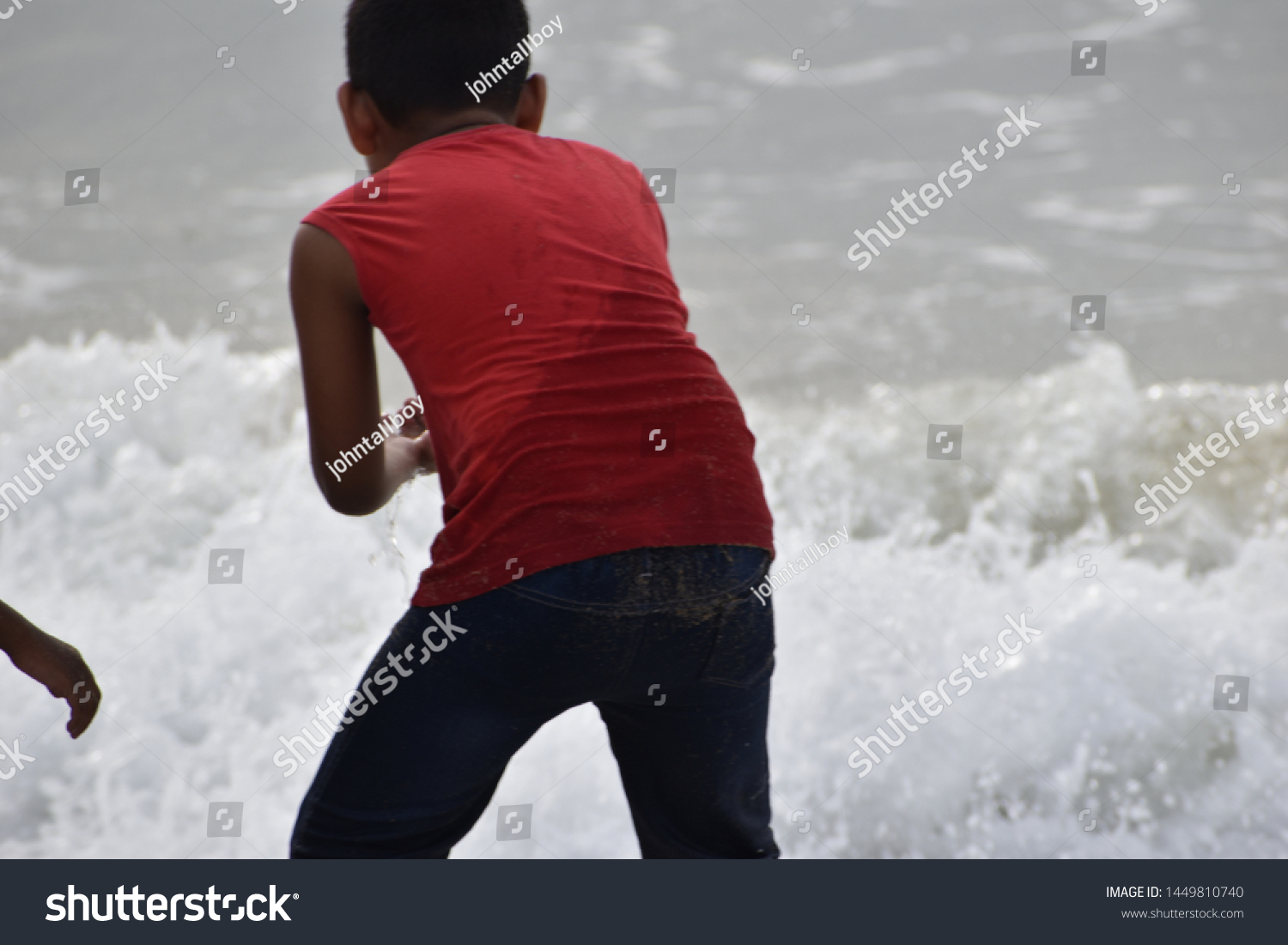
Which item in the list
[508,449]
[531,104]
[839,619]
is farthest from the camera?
[839,619]

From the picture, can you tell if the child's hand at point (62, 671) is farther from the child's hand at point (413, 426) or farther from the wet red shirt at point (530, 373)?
the wet red shirt at point (530, 373)

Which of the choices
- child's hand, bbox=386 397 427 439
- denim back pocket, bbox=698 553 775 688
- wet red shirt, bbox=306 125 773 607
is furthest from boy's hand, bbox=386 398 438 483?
denim back pocket, bbox=698 553 775 688

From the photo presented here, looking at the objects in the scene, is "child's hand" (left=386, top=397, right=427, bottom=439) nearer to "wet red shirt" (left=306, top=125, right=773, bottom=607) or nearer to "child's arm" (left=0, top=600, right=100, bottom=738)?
"wet red shirt" (left=306, top=125, right=773, bottom=607)

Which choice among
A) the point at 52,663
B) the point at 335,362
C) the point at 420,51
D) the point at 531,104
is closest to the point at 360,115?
the point at 420,51

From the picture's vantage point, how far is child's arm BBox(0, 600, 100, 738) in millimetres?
1472

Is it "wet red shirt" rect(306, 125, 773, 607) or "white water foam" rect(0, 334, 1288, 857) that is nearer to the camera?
"wet red shirt" rect(306, 125, 773, 607)

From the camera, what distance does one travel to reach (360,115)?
1321 mm

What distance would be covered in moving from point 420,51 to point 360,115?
11cm

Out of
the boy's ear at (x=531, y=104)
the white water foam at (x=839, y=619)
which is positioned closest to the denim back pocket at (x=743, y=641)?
the boy's ear at (x=531, y=104)

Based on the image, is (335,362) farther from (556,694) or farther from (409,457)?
(556,694)

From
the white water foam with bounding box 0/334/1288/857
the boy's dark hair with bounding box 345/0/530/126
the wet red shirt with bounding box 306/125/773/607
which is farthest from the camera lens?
the white water foam with bounding box 0/334/1288/857

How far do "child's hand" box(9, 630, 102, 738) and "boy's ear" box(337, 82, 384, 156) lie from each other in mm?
791

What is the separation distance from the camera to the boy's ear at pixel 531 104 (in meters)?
1.39

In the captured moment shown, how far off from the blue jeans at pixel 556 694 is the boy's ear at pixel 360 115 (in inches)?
22.8
